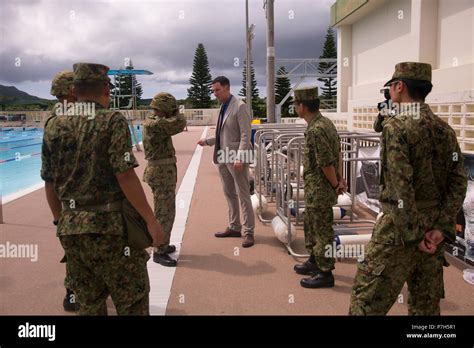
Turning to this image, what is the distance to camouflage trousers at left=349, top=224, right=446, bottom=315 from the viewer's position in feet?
8.11

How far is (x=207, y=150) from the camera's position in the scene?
693 inches

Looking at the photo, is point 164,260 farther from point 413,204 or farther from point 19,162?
point 19,162

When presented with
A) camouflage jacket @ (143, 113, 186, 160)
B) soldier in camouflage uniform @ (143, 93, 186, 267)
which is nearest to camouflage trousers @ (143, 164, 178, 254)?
soldier in camouflage uniform @ (143, 93, 186, 267)

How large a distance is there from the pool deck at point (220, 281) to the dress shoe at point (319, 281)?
0.05 metres

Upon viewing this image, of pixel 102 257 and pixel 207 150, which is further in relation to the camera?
pixel 207 150

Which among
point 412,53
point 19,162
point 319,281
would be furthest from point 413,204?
point 19,162

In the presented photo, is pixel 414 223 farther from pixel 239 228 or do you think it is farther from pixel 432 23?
pixel 432 23

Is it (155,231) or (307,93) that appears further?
(307,93)

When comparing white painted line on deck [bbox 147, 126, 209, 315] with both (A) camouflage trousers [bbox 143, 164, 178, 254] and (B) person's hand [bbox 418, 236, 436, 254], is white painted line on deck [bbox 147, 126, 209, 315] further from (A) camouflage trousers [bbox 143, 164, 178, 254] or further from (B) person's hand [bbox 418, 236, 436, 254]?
(B) person's hand [bbox 418, 236, 436, 254]

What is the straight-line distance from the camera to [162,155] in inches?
183

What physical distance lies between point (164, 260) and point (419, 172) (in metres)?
3.00
